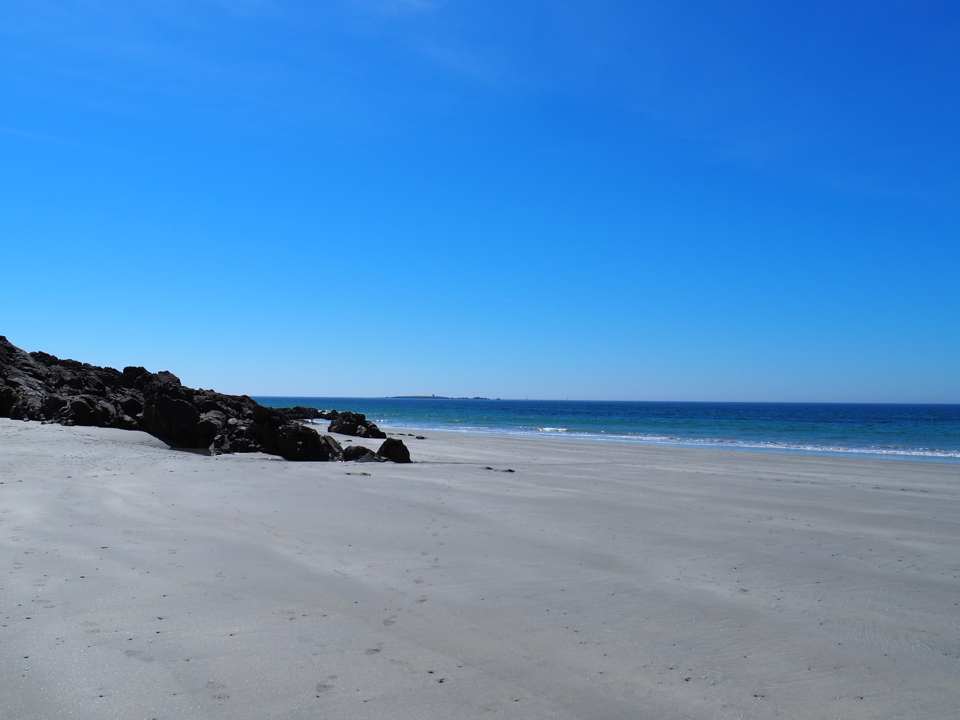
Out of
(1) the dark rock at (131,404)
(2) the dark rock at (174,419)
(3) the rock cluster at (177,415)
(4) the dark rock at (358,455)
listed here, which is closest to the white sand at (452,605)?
(3) the rock cluster at (177,415)

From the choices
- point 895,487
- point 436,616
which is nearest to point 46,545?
point 436,616

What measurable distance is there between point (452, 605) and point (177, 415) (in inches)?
540

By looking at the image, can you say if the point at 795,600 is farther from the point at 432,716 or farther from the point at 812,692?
the point at 432,716

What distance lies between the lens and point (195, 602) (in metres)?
5.60

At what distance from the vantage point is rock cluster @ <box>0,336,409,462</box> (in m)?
17.0

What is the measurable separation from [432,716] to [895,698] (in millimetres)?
2824

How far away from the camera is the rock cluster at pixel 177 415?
17.0m

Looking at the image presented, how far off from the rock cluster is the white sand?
5.08 metres

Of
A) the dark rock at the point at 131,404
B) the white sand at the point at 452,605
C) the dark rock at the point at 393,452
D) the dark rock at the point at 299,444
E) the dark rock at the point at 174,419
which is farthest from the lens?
the dark rock at the point at 131,404

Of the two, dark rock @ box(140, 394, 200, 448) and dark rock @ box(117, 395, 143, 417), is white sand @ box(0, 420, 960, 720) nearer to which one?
dark rock @ box(140, 394, 200, 448)

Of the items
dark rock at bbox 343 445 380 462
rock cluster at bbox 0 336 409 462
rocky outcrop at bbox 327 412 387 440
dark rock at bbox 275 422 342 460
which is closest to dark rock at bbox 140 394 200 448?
rock cluster at bbox 0 336 409 462

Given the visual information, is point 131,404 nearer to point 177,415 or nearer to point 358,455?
point 177,415

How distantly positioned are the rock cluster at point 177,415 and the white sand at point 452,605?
5.08 meters

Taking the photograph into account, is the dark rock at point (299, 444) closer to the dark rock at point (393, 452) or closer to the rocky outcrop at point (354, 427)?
the dark rock at point (393, 452)
